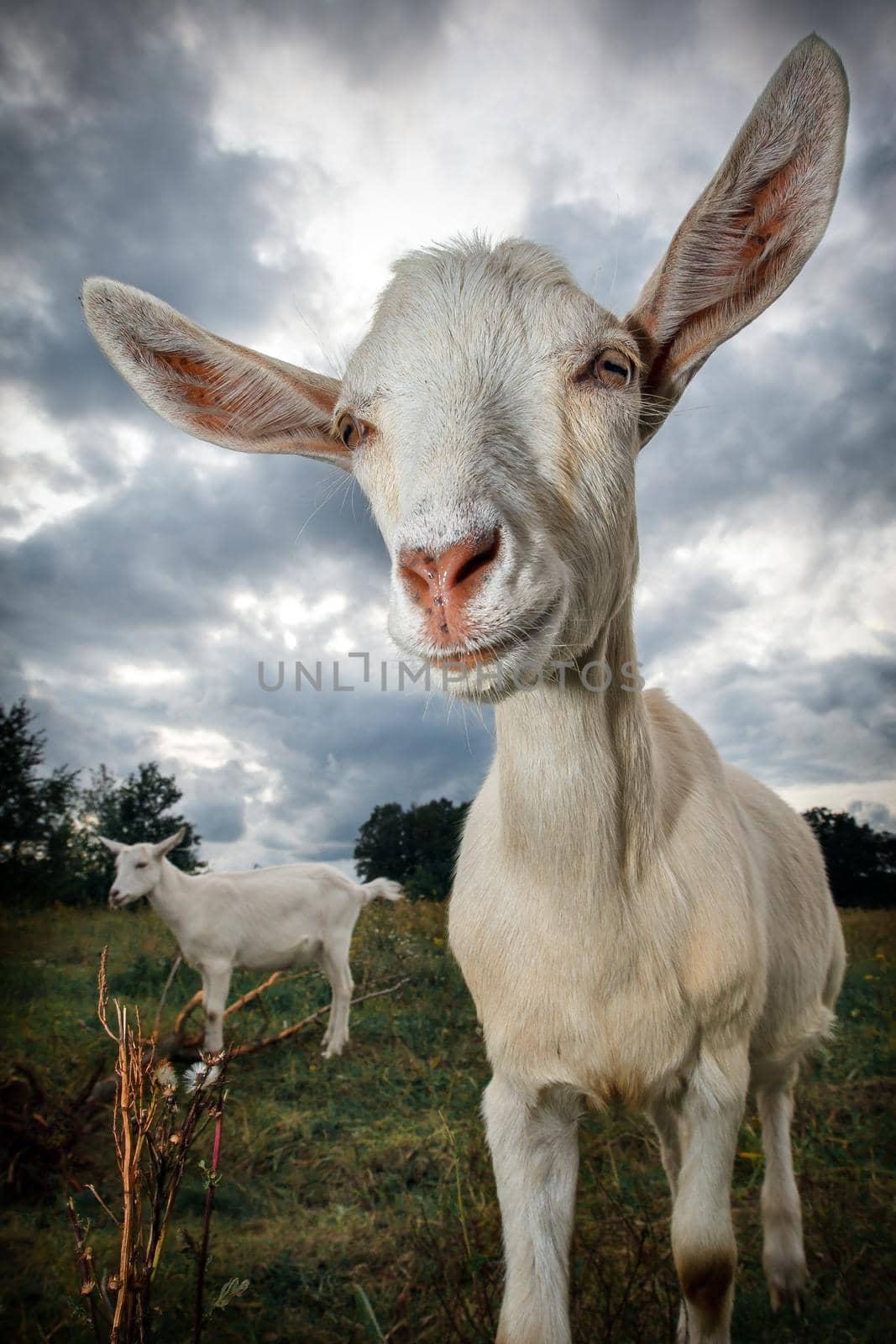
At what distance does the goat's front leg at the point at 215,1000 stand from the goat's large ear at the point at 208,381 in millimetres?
4191

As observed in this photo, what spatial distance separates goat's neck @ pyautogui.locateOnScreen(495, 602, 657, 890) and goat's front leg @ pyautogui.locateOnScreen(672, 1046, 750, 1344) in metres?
0.52

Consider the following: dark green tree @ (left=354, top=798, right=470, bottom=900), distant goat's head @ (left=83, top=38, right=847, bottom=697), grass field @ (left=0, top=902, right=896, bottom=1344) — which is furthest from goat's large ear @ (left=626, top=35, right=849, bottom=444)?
dark green tree @ (left=354, top=798, right=470, bottom=900)

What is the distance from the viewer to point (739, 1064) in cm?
199

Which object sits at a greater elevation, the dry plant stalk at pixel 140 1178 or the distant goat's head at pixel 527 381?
the distant goat's head at pixel 527 381

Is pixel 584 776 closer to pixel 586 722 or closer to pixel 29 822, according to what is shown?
pixel 586 722

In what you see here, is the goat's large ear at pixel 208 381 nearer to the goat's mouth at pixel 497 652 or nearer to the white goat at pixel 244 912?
the goat's mouth at pixel 497 652

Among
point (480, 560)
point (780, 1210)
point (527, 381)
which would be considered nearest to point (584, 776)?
point (480, 560)

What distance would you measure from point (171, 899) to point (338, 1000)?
64.2 inches

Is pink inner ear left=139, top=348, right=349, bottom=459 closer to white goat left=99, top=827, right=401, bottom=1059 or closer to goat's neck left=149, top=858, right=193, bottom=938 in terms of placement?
white goat left=99, top=827, right=401, bottom=1059

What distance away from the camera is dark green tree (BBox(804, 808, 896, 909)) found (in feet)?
16.9

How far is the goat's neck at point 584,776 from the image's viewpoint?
1.90 metres

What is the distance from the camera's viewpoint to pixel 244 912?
20.9 ft

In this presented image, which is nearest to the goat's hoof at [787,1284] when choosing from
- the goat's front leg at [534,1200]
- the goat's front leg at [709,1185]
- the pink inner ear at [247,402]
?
the goat's front leg at [709,1185]

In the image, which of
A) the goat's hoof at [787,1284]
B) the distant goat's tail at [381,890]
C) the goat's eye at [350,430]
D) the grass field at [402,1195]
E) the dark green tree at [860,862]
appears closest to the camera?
the goat's eye at [350,430]
